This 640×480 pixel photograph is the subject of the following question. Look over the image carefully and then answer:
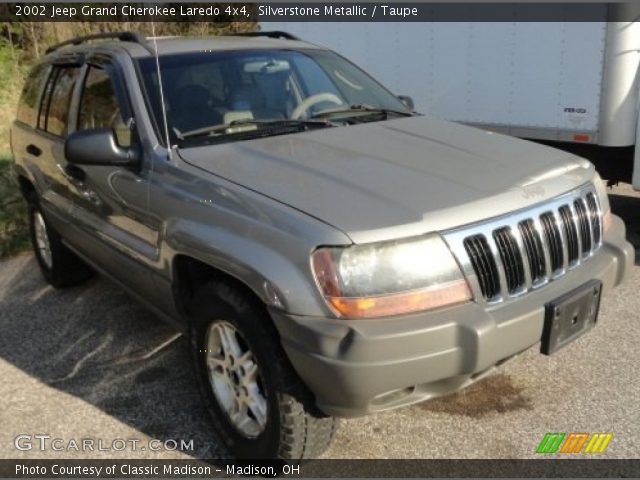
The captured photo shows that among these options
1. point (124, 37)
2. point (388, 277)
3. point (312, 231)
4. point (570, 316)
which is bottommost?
point (570, 316)

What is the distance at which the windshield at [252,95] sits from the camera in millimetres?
3312

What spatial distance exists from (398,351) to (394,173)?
33.3 inches

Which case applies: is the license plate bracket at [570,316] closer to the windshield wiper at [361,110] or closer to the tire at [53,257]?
the windshield wiper at [361,110]

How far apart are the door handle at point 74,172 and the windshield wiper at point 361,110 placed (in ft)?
4.72

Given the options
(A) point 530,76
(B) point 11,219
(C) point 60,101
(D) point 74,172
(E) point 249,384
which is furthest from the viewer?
(B) point 11,219

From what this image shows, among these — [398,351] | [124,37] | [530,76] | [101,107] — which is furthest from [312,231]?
[530,76]

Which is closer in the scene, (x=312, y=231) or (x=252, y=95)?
(x=312, y=231)

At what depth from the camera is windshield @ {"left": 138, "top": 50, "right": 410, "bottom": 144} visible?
10.9ft

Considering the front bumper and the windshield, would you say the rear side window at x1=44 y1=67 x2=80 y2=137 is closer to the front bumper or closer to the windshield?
the windshield

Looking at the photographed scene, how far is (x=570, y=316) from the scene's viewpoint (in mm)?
2635

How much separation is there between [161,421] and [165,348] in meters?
0.82

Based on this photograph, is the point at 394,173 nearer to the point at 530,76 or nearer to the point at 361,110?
the point at 361,110

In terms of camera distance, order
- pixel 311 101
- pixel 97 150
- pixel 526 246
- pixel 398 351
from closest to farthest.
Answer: pixel 398 351 < pixel 526 246 < pixel 97 150 < pixel 311 101

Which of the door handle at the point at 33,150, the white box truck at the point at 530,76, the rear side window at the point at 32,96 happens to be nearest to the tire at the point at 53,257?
the door handle at the point at 33,150
